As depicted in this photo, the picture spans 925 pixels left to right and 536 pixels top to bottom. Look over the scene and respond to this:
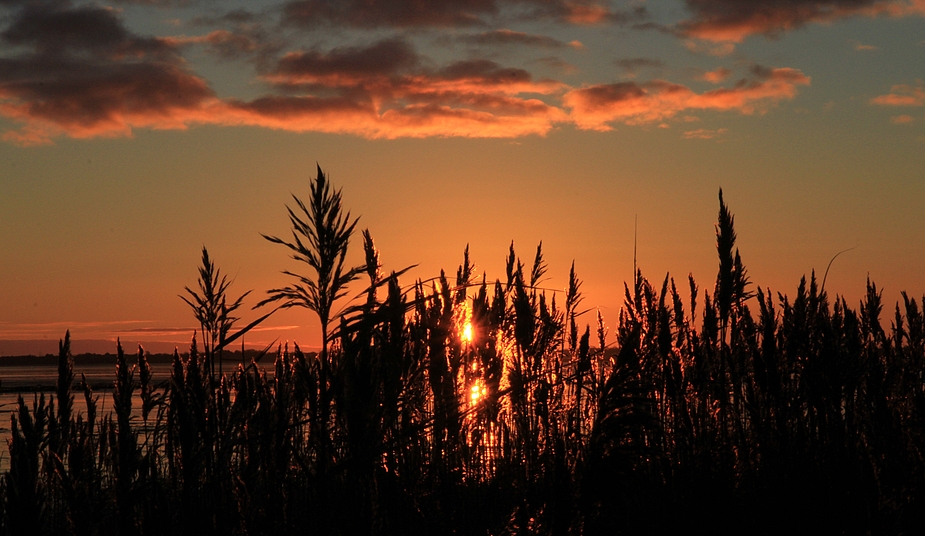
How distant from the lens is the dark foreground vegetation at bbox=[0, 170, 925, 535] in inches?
134

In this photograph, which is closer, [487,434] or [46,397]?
[487,434]

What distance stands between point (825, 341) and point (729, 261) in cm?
85

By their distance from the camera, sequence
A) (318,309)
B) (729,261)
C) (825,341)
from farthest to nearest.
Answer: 1. (729,261)
2. (825,341)
3. (318,309)

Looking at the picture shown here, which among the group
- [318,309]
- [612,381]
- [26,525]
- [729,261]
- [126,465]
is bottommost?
[26,525]

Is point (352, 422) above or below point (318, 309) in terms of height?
below

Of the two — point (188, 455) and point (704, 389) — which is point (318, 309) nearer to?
point (188, 455)

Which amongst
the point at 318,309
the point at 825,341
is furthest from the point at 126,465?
the point at 825,341

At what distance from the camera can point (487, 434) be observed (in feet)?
17.7

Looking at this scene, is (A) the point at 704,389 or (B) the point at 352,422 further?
(A) the point at 704,389

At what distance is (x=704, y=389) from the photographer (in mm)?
6223

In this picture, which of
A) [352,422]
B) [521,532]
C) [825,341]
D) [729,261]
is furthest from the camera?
[729,261]

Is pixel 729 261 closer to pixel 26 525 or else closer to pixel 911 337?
pixel 911 337

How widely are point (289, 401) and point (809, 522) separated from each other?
316cm

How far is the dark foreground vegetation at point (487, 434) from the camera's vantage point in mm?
3414
